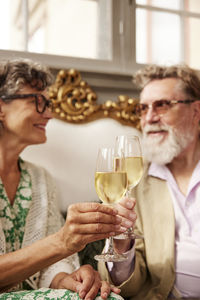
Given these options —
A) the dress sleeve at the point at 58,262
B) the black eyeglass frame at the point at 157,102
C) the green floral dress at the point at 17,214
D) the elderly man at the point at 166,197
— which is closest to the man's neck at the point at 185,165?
the elderly man at the point at 166,197

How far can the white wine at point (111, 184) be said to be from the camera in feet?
3.04

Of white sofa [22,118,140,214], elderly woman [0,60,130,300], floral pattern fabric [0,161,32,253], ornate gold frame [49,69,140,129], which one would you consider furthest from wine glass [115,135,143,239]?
ornate gold frame [49,69,140,129]

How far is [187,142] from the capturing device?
5.82 ft

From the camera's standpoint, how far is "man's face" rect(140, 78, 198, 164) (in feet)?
5.61

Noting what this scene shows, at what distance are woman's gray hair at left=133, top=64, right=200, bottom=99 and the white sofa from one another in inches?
15.1

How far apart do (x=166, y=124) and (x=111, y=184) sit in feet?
3.01

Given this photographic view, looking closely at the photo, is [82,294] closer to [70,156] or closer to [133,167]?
[133,167]

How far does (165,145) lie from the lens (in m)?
1.71

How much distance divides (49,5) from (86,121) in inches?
35.9

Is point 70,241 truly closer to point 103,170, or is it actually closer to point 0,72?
point 103,170

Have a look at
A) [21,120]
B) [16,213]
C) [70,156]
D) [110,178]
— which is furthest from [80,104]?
[110,178]

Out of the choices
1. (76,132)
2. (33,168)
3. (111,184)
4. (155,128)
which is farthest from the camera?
(76,132)

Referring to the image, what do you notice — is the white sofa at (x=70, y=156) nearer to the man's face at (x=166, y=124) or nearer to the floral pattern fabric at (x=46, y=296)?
the man's face at (x=166, y=124)

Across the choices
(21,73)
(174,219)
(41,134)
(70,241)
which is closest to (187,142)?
(174,219)
